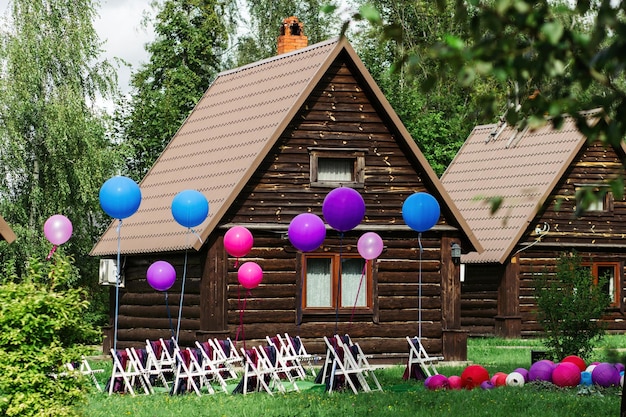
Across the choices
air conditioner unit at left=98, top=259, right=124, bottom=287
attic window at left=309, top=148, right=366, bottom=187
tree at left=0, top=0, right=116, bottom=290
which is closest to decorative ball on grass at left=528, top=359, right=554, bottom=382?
attic window at left=309, top=148, right=366, bottom=187

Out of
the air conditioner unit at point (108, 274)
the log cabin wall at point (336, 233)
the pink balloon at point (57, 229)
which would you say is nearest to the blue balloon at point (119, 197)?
the pink balloon at point (57, 229)

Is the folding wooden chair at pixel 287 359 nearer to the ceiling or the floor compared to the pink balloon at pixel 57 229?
nearer to the floor

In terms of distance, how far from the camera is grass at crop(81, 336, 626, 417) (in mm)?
14633

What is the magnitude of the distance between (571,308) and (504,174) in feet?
46.4

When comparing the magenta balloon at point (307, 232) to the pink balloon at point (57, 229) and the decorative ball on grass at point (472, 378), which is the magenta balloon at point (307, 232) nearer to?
the decorative ball on grass at point (472, 378)

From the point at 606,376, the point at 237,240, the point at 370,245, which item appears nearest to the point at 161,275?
the point at 237,240

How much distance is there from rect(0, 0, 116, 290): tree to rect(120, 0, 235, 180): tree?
3.41 meters

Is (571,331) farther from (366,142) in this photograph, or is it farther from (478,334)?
(478,334)

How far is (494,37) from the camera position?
504 cm

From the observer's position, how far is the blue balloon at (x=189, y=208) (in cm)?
1805

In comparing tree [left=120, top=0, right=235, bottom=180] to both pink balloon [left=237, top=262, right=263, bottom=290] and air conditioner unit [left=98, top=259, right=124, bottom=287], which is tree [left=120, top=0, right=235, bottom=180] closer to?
air conditioner unit [left=98, top=259, right=124, bottom=287]

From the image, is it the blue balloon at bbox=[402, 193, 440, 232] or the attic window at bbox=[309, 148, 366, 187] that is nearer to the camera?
the blue balloon at bbox=[402, 193, 440, 232]

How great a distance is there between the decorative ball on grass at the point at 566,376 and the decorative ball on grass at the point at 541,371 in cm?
14

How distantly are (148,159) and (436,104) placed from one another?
1608 centimetres
